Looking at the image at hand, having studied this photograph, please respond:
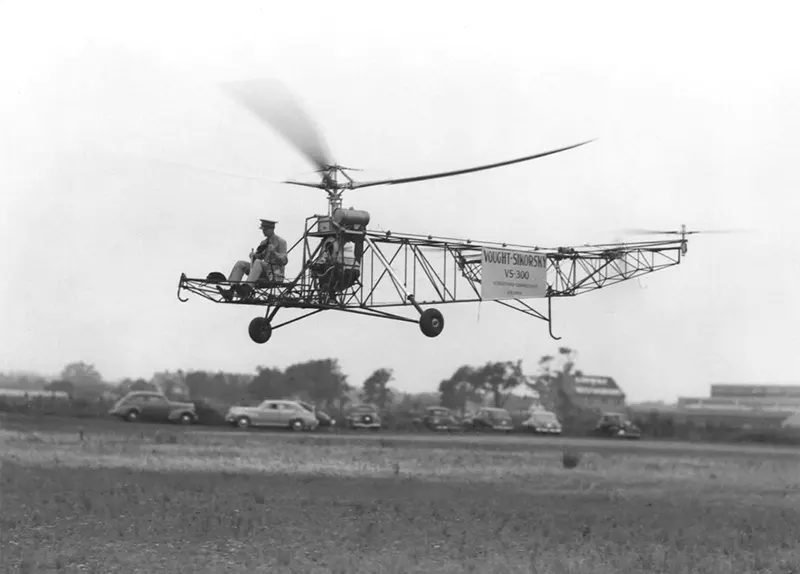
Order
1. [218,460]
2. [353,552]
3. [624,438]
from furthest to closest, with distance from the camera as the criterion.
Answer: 1. [624,438]
2. [218,460]
3. [353,552]

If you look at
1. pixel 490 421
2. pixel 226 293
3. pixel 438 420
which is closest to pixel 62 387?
pixel 438 420

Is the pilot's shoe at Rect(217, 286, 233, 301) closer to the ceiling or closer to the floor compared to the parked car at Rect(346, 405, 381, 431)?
closer to the ceiling

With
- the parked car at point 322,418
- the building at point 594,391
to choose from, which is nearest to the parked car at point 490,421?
the parked car at point 322,418

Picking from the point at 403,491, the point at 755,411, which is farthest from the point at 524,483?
the point at 755,411

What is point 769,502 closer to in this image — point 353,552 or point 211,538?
point 353,552

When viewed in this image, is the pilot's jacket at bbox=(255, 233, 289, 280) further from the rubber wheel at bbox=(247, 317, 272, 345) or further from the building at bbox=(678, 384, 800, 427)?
the building at bbox=(678, 384, 800, 427)

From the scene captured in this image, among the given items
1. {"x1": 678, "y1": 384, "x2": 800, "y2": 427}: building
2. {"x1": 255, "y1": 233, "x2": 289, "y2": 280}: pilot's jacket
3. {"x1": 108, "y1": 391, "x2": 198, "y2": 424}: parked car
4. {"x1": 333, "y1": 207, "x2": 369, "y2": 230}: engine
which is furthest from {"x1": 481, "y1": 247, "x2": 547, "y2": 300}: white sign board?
{"x1": 678, "y1": 384, "x2": 800, "y2": 427}: building

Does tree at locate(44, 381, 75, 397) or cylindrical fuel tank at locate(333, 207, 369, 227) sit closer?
cylindrical fuel tank at locate(333, 207, 369, 227)
